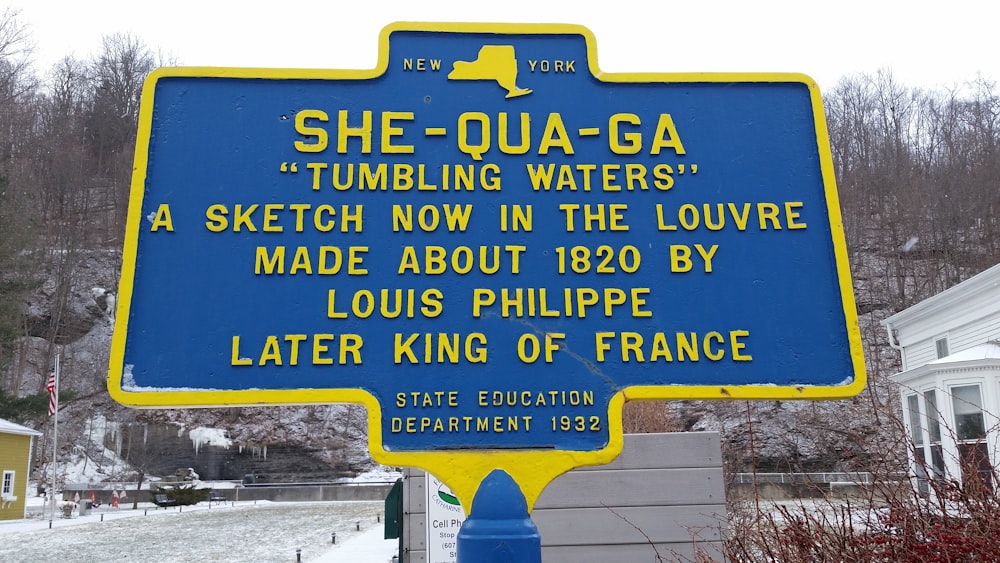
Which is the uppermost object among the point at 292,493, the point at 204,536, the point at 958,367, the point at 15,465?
the point at 958,367

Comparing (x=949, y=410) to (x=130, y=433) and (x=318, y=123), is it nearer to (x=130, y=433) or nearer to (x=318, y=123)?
(x=318, y=123)

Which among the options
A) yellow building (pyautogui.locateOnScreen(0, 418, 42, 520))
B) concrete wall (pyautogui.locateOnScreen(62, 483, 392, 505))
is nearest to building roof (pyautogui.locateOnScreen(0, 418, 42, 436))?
yellow building (pyautogui.locateOnScreen(0, 418, 42, 520))

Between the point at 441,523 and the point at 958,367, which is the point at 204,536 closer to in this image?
the point at 441,523

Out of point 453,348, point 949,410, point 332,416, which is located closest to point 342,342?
point 453,348

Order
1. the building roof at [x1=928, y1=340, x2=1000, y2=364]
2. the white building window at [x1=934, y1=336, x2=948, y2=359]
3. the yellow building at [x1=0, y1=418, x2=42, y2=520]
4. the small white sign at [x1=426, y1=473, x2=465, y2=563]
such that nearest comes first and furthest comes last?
the small white sign at [x1=426, y1=473, x2=465, y2=563]
the building roof at [x1=928, y1=340, x2=1000, y2=364]
the white building window at [x1=934, y1=336, x2=948, y2=359]
the yellow building at [x1=0, y1=418, x2=42, y2=520]

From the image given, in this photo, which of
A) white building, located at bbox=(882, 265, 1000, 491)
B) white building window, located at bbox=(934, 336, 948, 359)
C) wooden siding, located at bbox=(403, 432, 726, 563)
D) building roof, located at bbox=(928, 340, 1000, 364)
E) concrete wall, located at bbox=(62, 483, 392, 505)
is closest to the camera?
wooden siding, located at bbox=(403, 432, 726, 563)

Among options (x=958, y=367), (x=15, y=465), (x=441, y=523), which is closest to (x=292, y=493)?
(x=15, y=465)

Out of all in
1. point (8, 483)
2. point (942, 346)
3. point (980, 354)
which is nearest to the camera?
point (980, 354)

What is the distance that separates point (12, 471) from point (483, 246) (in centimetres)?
3126

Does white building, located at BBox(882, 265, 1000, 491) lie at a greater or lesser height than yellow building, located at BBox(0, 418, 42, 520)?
greater

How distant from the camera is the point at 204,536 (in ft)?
63.5

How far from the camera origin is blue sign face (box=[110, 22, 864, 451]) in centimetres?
274

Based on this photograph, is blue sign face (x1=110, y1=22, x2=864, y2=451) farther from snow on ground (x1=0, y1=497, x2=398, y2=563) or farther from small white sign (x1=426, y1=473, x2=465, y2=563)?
snow on ground (x1=0, y1=497, x2=398, y2=563)

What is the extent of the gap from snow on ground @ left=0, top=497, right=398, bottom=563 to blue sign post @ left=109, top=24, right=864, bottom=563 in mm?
11368
